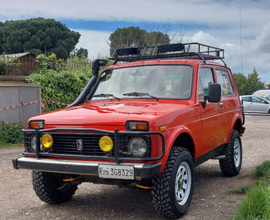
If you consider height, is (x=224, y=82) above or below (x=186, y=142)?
above

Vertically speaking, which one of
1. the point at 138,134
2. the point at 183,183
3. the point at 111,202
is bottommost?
the point at 111,202

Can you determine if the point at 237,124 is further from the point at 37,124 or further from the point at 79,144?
the point at 37,124

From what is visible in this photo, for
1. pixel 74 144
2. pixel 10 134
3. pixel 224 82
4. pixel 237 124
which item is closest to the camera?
pixel 74 144

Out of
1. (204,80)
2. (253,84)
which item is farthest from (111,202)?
(253,84)

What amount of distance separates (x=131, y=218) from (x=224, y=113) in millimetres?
2739

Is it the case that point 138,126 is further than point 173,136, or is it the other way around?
point 173,136

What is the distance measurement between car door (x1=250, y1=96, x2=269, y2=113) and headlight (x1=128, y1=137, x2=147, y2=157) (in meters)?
24.0

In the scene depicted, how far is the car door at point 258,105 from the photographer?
2608 cm

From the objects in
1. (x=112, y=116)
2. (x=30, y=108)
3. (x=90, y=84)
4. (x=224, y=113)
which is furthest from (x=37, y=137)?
(x=30, y=108)

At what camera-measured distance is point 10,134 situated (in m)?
11.5

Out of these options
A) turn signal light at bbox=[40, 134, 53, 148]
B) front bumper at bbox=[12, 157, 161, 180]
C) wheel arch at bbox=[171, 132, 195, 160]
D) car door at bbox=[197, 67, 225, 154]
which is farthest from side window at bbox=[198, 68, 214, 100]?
turn signal light at bbox=[40, 134, 53, 148]

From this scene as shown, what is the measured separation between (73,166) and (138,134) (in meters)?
0.89

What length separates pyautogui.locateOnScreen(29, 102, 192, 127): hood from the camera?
13.3ft

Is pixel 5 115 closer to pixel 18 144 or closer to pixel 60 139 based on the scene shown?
pixel 18 144
